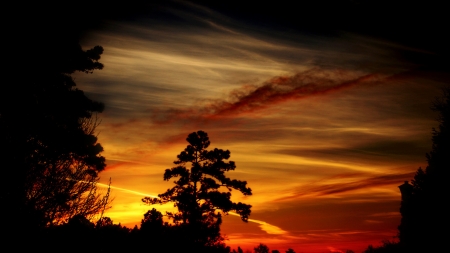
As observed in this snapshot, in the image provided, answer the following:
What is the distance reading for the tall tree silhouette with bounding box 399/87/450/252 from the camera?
22.1 meters

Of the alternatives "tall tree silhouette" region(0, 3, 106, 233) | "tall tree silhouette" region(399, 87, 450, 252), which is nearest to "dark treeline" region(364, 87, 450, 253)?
"tall tree silhouette" region(399, 87, 450, 252)

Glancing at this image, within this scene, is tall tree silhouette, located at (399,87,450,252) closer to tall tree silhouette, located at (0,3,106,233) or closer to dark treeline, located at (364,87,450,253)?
dark treeline, located at (364,87,450,253)

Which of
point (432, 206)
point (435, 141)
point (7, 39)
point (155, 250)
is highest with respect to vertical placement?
point (7, 39)

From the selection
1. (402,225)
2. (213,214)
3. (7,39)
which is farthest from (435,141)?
(7,39)

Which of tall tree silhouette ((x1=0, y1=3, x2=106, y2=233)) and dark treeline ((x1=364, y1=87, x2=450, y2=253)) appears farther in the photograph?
dark treeline ((x1=364, y1=87, x2=450, y2=253))

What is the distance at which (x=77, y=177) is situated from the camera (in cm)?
1527

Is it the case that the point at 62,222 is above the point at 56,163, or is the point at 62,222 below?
below

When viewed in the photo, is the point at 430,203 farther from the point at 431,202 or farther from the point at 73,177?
the point at 73,177

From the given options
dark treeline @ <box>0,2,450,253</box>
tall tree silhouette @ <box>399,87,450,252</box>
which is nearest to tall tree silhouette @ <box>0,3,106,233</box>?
dark treeline @ <box>0,2,450,253</box>

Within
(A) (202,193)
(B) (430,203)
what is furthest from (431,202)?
(A) (202,193)

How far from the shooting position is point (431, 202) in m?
23.0

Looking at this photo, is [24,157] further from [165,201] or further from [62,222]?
[165,201]

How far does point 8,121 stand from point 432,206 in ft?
69.4

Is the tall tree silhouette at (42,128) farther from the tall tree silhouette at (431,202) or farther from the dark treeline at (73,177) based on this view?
the tall tree silhouette at (431,202)
